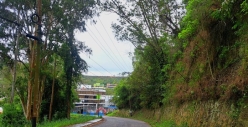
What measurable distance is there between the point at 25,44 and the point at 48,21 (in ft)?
9.68

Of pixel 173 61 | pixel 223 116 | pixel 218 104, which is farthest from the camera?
pixel 173 61

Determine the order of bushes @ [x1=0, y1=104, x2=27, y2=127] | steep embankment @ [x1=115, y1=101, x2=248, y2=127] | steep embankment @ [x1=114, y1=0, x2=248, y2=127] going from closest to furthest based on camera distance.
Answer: steep embankment @ [x1=115, y1=101, x2=248, y2=127] → steep embankment @ [x1=114, y1=0, x2=248, y2=127] → bushes @ [x1=0, y1=104, x2=27, y2=127]

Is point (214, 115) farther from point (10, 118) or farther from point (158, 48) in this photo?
point (158, 48)

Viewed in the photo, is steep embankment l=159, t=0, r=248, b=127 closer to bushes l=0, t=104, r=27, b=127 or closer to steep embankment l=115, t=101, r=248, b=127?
steep embankment l=115, t=101, r=248, b=127

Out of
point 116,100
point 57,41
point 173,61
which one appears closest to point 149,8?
point 173,61

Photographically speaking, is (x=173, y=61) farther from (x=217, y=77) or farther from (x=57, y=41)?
(x=217, y=77)

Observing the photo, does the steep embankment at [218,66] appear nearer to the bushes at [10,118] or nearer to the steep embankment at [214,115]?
the steep embankment at [214,115]

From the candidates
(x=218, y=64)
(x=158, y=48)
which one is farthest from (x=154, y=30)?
(x=218, y=64)

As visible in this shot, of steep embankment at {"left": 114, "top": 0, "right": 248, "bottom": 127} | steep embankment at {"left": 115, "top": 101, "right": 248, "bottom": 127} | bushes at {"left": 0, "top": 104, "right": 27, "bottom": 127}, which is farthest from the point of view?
bushes at {"left": 0, "top": 104, "right": 27, "bottom": 127}

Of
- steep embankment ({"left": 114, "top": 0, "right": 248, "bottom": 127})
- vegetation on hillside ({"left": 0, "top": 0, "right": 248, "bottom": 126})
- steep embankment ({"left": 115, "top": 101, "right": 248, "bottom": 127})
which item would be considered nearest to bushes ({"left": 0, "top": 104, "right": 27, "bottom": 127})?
vegetation on hillside ({"left": 0, "top": 0, "right": 248, "bottom": 126})

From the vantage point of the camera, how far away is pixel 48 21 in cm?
2211

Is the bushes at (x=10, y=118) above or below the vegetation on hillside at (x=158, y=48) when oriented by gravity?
below

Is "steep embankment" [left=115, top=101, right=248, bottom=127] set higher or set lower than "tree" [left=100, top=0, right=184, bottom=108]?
lower

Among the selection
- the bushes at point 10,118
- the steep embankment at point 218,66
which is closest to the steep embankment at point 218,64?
the steep embankment at point 218,66
